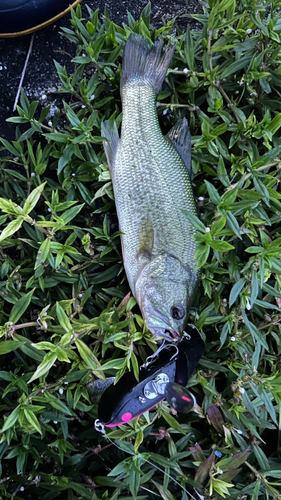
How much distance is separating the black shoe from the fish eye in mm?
2066

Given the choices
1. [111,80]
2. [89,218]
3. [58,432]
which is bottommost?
[58,432]

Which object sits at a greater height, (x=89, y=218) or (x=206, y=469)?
(x=89, y=218)

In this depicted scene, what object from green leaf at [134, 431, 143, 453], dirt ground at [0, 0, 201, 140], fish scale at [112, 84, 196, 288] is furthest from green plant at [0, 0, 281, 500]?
dirt ground at [0, 0, 201, 140]

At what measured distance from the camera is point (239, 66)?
235 cm

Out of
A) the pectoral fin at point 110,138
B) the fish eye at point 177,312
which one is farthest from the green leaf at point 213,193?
the pectoral fin at point 110,138

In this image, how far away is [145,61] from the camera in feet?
7.75

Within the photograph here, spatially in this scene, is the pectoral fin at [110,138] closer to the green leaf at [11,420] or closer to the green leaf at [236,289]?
the green leaf at [236,289]

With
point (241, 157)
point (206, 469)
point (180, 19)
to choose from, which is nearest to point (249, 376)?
point (206, 469)

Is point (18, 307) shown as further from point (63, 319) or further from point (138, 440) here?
point (138, 440)

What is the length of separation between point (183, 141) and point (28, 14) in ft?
4.60

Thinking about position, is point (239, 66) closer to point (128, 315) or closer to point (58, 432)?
point (128, 315)

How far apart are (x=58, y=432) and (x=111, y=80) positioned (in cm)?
224

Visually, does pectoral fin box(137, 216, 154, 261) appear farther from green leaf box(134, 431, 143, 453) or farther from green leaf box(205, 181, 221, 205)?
green leaf box(134, 431, 143, 453)

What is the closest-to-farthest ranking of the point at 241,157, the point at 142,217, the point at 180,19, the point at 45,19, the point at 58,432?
the point at 58,432 < the point at 142,217 < the point at 241,157 < the point at 45,19 < the point at 180,19
